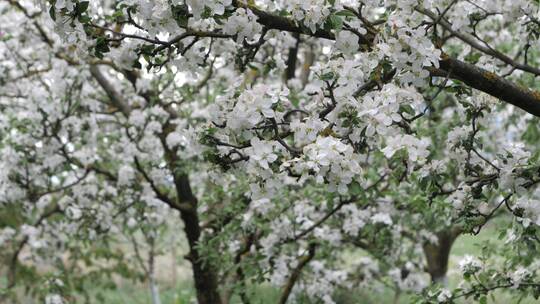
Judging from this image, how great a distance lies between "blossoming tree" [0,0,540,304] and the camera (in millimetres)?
2039

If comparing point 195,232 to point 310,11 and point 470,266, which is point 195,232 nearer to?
point 470,266

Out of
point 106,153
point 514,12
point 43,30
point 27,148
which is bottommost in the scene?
point 514,12

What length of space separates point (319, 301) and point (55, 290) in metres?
2.48

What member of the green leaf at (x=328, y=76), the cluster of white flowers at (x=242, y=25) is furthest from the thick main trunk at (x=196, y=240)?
the green leaf at (x=328, y=76)

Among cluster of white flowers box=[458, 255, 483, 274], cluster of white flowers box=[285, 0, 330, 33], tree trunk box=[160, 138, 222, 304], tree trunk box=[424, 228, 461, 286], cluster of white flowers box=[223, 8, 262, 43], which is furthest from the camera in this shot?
tree trunk box=[424, 228, 461, 286]

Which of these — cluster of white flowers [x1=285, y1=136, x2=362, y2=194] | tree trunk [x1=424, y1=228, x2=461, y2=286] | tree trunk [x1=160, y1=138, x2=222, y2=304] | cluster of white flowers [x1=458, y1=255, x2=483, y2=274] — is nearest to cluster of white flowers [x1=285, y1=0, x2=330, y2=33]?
cluster of white flowers [x1=285, y1=136, x2=362, y2=194]

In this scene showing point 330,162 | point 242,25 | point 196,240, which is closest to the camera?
point 330,162

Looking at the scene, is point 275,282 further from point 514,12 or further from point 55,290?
point 514,12

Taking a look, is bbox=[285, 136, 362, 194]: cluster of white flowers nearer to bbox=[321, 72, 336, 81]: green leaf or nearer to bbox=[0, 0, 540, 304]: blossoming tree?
bbox=[0, 0, 540, 304]: blossoming tree

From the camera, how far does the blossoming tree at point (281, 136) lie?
204 cm

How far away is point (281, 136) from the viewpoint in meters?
2.21

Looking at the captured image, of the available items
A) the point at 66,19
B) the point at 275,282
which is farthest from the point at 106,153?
the point at 66,19

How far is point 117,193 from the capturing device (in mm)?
6234

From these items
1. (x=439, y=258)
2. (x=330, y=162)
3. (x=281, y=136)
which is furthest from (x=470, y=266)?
(x=439, y=258)
